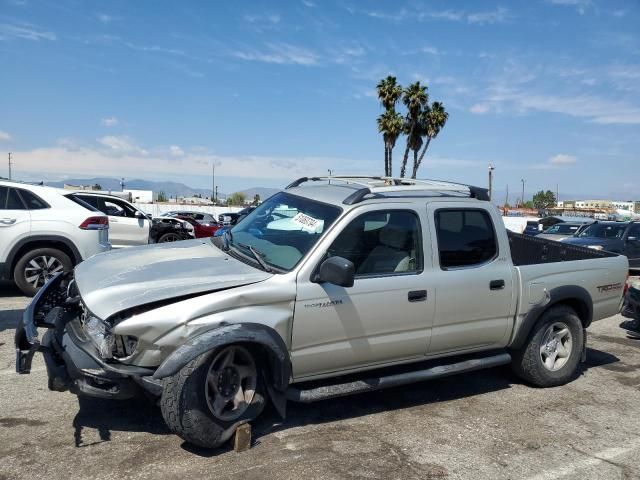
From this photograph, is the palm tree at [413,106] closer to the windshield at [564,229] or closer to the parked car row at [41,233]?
the windshield at [564,229]

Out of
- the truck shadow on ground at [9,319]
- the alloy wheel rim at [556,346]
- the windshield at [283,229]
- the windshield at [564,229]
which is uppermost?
the windshield at [283,229]

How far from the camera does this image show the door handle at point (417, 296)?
170 inches

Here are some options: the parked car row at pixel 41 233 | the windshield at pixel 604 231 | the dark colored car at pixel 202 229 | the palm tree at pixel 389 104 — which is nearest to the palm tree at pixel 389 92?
the palm tree at pixel 389 104

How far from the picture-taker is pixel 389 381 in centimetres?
424

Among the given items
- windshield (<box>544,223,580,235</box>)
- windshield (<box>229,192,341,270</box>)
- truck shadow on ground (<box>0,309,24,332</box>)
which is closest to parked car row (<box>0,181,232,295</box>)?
truck shadow on ground (<box>0,309,24,332</box>)

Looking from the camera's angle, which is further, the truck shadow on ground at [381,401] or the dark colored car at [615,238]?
the dark colored car at [615,238]

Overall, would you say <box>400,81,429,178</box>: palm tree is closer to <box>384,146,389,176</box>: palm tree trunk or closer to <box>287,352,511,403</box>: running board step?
<box>384,146,389,176</box>: palm tree trunk

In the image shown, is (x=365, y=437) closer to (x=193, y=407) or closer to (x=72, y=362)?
(x=193, y=407)

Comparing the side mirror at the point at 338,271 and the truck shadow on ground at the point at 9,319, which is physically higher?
the side mirror at the point at 338,271

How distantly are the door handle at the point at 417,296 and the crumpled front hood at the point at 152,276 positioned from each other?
1.15 meters

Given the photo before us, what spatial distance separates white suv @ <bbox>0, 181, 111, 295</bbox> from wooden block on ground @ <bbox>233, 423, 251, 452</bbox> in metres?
5.35

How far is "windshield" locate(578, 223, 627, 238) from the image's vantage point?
14.9 meters

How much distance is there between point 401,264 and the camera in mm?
4410

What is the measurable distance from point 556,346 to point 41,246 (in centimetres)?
687
